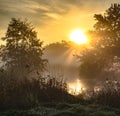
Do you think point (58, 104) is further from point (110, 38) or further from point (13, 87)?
point (110, 38)

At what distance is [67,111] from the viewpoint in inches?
639

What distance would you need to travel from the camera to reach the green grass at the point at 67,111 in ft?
52.1

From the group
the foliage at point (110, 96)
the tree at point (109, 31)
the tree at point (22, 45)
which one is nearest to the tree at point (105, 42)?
the tree at point (109, 31)

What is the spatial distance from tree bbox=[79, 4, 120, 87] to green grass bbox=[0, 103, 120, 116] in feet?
233

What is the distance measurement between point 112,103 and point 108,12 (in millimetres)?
72963

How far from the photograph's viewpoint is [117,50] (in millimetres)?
89000

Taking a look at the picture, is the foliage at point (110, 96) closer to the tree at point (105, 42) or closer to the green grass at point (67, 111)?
the green grass at point (67, 111)

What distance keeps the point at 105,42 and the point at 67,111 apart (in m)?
75.6

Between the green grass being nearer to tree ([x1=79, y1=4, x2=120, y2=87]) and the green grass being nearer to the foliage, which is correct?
the foliage

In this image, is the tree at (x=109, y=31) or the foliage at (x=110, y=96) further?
the tree at (x=109, y=31)

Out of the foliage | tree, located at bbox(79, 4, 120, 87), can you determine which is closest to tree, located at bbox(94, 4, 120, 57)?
tree, located at bbox(79, 4, 120, 87)

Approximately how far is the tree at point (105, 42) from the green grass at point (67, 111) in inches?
2792

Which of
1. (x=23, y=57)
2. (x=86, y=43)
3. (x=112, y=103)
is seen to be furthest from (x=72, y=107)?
(x=86, y=43)

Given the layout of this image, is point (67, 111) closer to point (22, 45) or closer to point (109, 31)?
point (22, 45)
